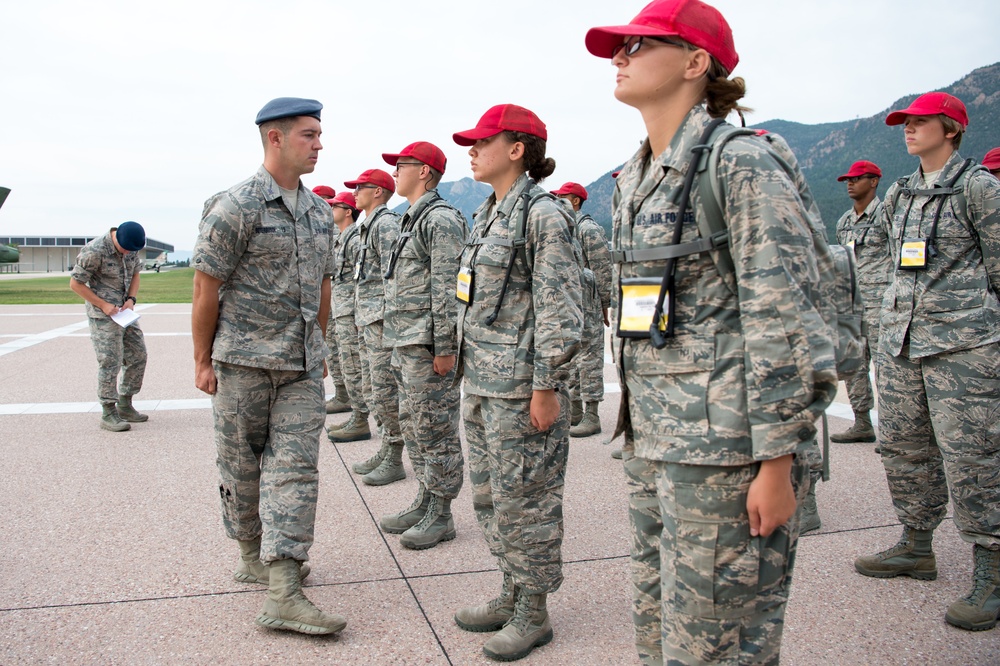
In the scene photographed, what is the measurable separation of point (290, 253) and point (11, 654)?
2010 millimetres

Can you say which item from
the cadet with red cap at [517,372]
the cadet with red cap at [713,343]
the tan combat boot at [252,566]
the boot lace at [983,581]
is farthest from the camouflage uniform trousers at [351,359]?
the cadet with red cap at [713,343]

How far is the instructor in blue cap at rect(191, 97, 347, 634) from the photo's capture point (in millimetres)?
3314

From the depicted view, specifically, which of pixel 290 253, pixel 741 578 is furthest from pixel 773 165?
pixel 290 253

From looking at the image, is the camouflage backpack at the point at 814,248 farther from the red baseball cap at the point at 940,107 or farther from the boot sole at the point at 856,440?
the boot sole at the point at 856,440

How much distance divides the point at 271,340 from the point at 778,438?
2.43 m

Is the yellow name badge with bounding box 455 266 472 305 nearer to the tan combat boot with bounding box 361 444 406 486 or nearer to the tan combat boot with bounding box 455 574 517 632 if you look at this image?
the tan combat boot with bounding box 455 574 517 632

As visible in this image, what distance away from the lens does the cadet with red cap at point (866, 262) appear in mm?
6660

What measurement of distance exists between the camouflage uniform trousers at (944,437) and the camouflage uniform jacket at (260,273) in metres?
2.96

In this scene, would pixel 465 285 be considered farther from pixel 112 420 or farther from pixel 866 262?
pixel 866 262

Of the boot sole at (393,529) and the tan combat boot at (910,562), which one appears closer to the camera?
the tan combat boot at (910,562)

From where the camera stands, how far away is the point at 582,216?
7824 mm

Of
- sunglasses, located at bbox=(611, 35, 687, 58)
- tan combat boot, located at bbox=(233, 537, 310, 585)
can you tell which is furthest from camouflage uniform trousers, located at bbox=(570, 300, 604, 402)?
sunglasses, located at bbox=(611, 35, 687, 58)

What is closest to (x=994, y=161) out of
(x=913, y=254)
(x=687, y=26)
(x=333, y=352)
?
(x=913, y=254)

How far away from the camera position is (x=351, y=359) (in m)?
7.08
